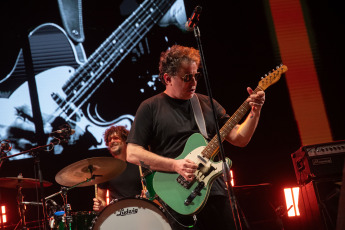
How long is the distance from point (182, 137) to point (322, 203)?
2115 mm

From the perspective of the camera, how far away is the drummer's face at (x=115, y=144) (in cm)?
502

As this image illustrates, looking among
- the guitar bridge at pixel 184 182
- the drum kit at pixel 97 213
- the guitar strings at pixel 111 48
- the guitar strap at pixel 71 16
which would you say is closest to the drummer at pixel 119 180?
the drum kit at pixel 97 213

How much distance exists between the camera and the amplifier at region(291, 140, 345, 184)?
13.8 feet

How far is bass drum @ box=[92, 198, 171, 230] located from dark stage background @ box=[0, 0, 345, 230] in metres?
2.09

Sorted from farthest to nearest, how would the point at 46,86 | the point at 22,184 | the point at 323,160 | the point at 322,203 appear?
the point at 46,86
the point at 22,184
the point at 323,160
the point at 322,203

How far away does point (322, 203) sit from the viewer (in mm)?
4098

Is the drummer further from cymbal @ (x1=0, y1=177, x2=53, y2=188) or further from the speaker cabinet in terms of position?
the speaker cabinet

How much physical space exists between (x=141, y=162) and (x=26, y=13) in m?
4.12

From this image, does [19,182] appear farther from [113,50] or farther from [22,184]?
[113,50]

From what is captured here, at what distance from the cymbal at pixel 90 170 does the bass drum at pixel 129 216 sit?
0.77 metres

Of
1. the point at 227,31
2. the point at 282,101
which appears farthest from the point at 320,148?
the point at 227,31

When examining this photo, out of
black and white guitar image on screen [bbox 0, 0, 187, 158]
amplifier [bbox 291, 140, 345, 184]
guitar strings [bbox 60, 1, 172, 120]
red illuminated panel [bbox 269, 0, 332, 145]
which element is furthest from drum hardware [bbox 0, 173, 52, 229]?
red illuminated panel [bbox 269, 0, 332, 145]

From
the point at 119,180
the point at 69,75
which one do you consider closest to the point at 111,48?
the point at 69,75

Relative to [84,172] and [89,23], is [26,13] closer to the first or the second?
[89,23]
